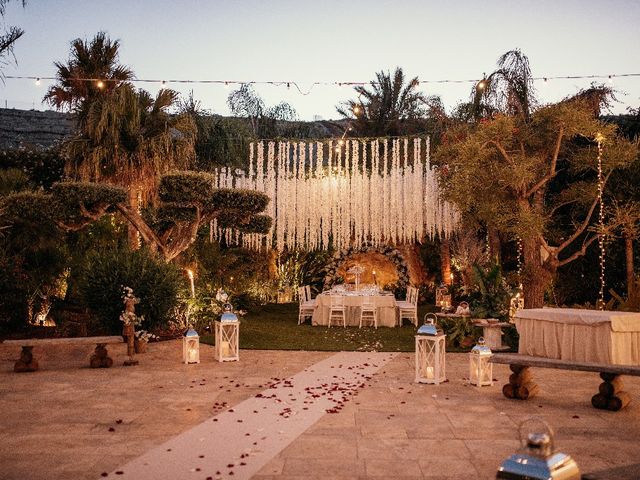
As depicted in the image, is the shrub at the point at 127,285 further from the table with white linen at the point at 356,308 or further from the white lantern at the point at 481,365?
the white lantern at the point at 481,365

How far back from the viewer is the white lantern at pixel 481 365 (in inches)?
219

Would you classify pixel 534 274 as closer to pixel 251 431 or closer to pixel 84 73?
pixel 251 431

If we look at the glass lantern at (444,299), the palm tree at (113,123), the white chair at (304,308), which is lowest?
the white chair at (304,308)

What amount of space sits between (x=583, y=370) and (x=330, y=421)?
1.97m

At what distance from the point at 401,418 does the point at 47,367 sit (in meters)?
4.25

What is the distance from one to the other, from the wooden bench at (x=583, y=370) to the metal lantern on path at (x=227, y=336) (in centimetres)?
302

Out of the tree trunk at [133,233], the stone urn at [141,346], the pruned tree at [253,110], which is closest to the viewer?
the stone urn at [141,346]

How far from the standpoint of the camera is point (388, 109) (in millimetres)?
17984

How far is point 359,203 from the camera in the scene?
42.2 feet

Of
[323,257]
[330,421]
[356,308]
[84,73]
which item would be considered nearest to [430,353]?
[330,421]

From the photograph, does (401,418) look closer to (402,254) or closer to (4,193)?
(4,193)

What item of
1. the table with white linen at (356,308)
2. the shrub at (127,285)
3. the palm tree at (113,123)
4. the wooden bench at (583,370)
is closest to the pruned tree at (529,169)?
the table with white linen at (356,308)

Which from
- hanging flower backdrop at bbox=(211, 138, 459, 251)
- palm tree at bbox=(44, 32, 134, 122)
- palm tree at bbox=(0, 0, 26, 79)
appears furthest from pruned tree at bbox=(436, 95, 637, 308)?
palm tree at bbox=(44, 32, 134, 122)

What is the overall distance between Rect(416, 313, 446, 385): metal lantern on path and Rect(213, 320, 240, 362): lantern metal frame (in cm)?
221
